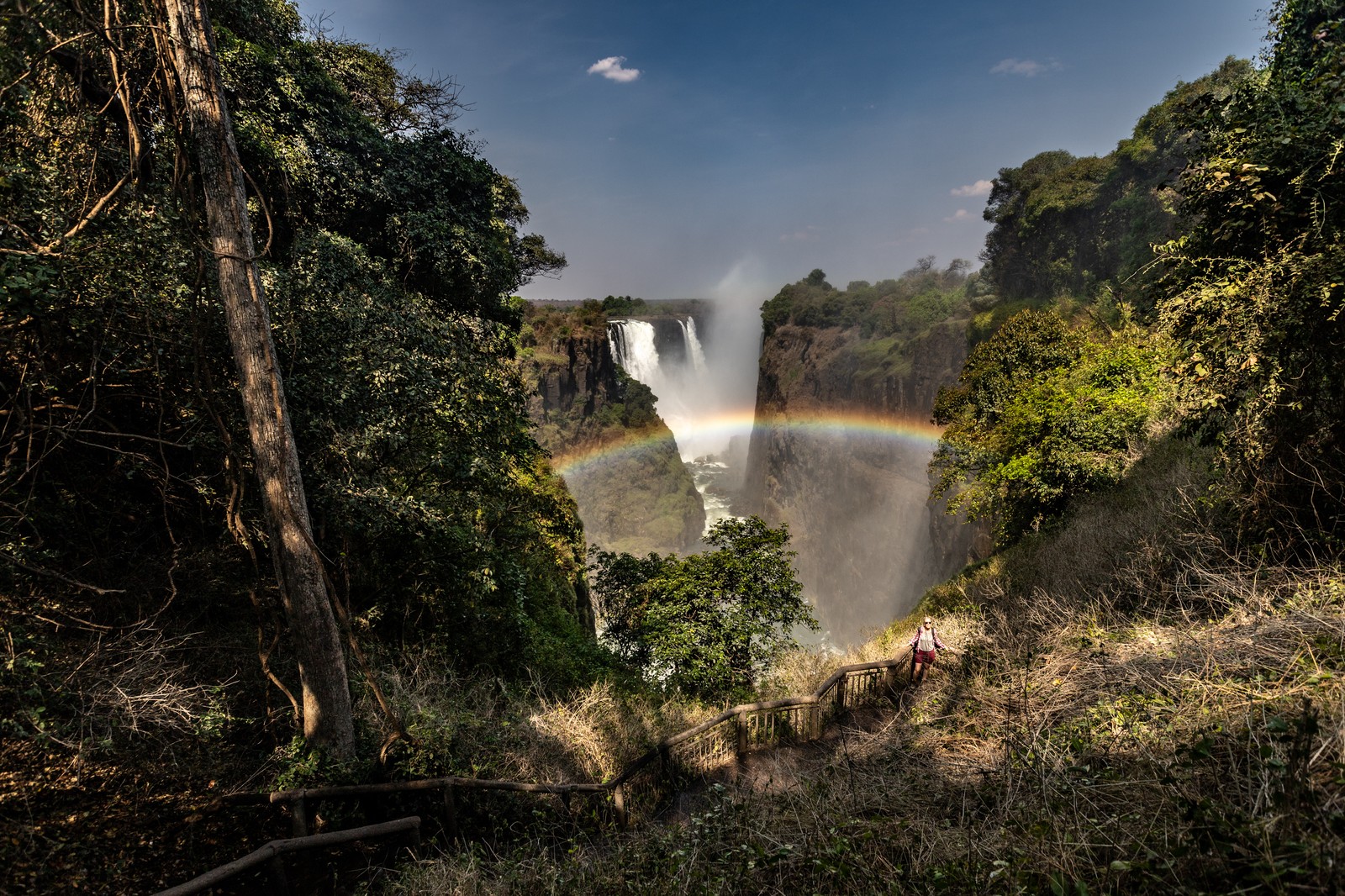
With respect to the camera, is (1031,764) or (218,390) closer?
(1031,764)

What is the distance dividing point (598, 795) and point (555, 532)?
11.2 meters

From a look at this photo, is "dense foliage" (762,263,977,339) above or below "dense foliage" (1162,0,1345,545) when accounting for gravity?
above

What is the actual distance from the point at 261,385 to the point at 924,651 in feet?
29.7

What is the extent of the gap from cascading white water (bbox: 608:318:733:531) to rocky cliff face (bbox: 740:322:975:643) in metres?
11.8

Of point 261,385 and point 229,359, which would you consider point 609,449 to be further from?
point 261,385

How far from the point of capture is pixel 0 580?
14.8ft

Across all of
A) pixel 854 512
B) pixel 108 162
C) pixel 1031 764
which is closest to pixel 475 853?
pixel 1031 764

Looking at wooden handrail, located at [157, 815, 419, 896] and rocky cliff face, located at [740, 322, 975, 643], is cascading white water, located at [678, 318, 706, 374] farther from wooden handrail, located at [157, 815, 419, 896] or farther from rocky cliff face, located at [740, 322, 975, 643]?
wooden handrail, located at [157, 815, 419, 896]

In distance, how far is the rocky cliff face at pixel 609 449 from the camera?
50.9 metres

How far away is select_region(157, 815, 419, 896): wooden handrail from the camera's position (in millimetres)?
3046

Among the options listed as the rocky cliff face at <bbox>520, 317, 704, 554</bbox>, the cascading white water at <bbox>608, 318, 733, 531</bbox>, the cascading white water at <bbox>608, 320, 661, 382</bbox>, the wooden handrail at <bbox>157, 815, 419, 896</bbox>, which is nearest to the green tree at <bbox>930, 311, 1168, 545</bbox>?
the wooden handrail at <bbox>157, 815, 419, 896</bbox>

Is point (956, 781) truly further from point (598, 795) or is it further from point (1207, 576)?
point (1207, 576)

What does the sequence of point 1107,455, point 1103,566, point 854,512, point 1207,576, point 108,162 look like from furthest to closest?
point 854,512 < point 1107,455 < point 1103,566 < point 1207,576 < point 108,162

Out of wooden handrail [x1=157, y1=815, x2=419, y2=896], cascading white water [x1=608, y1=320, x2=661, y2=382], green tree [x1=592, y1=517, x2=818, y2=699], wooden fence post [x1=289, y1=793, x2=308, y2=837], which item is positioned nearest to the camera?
wooden handrail [x1=157, y1=815, x2=419, y2=896]
